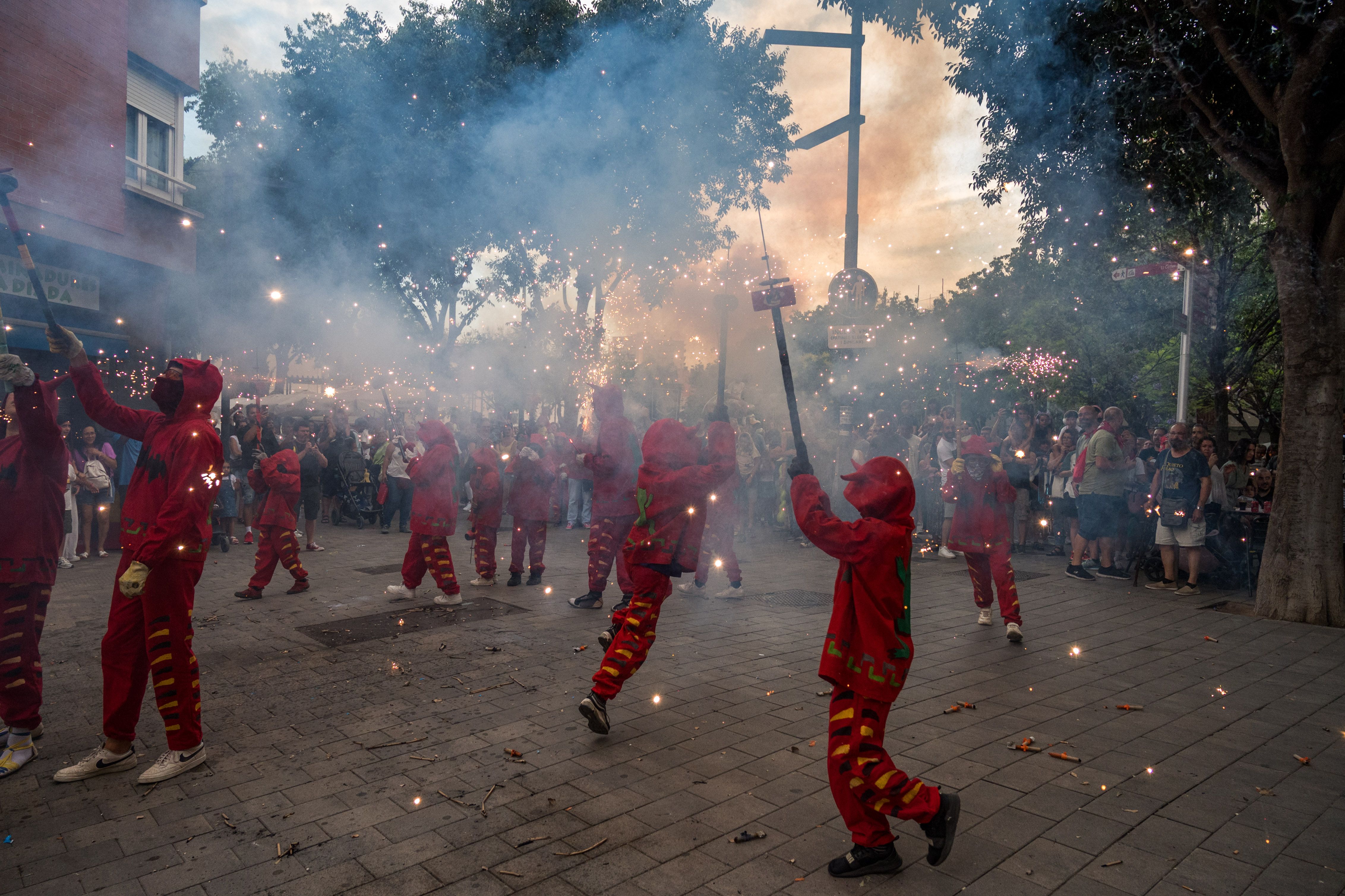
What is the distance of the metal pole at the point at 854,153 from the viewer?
9.96 meters

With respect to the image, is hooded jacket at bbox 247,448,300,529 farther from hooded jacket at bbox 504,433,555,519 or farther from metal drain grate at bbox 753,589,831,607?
metal drain grate at bbox 753,589,831,607

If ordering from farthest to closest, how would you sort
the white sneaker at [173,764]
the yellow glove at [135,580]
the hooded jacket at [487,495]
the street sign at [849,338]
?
the street sign at [849,338] < the hooded jacket at [487,495] < the white sneaker at [173,764] < the yellow glove at [135,580]

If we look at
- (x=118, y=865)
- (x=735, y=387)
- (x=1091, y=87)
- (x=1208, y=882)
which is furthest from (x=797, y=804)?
(x=735, y=387)

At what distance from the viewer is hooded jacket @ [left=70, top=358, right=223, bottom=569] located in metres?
3.72

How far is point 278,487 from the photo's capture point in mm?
8016

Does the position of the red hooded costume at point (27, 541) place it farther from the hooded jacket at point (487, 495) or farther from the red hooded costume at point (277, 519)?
the hooded jacket at point (487, 495)

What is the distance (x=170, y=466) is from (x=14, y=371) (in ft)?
2.94

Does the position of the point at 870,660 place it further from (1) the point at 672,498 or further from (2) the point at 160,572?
(2) the point at 160,572

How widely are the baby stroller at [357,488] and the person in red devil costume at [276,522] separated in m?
6.41

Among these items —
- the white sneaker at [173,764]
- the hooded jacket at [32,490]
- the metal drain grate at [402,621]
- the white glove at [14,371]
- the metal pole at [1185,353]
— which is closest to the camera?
the white sneaker at [173,764]

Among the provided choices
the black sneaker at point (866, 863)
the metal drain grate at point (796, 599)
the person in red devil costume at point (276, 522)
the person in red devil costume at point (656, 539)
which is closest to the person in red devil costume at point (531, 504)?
the person in red devil costume at point (276, 522)

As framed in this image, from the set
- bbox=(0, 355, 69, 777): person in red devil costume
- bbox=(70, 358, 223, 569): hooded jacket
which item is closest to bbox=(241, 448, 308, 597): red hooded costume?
bbox=(0, 355, 69, 777): person in red devil costume

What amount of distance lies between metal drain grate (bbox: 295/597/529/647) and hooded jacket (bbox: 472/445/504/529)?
107 cm

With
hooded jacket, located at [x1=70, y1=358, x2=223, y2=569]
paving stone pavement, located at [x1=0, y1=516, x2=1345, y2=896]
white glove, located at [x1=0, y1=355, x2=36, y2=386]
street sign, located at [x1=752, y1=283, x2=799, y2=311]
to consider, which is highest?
street sign, located at [x1=752, y1=283, x2=799, y2=311]
